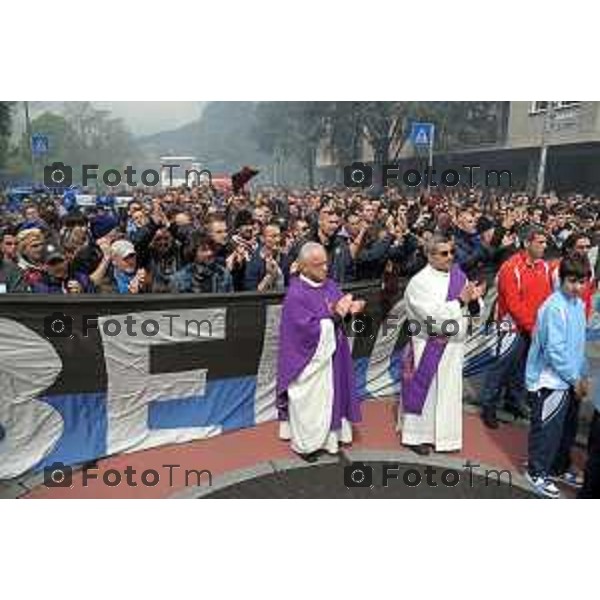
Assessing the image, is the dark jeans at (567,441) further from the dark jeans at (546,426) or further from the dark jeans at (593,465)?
the dark jeans at (593,465)

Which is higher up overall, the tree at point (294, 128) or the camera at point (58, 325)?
the tree at point (294, 128)

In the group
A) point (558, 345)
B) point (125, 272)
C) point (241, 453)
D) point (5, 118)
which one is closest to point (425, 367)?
point (558, 345)

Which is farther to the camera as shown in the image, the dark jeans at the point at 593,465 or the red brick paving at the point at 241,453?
the red brick paving at the point at 241,453

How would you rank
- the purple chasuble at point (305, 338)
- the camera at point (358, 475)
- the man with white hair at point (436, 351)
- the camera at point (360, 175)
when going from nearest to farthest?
the camera at point (358, 475), the purple chasuble at point (305, 338), the man with white hair at point (436, 351), the camera at point (360, 175)

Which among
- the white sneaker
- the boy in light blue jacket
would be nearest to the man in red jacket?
the boy in light blue jacket

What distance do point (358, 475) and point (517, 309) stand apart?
2.18 metres

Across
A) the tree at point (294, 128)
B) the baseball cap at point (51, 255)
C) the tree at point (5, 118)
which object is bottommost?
the baseball cap at point (51, 255)

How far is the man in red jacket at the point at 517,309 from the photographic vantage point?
630 centimetres

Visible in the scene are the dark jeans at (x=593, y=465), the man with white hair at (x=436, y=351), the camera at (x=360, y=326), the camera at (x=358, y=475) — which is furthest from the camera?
the camera at (x=360, y=326)

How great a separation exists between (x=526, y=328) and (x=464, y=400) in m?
1.18

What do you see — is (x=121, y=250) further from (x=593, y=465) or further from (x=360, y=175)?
(x=360, y=175)

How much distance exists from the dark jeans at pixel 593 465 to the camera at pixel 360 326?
2553 millimetres

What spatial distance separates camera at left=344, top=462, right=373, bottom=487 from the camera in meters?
5.29

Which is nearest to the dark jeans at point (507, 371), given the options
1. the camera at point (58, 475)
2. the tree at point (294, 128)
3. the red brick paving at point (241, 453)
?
the red brick paving at point (241, 453)
